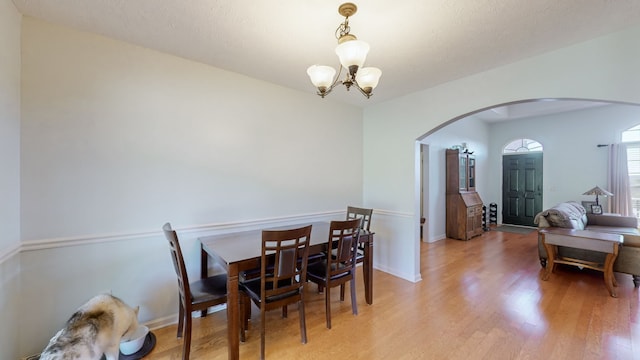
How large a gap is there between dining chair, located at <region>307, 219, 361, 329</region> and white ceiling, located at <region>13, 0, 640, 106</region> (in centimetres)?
161

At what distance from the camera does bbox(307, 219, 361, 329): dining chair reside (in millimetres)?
2320

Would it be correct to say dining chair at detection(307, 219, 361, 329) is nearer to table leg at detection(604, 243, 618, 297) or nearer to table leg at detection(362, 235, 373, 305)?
table leg at detection(362, 235, 373, 305)

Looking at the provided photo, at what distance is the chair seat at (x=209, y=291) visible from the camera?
1.92 meters

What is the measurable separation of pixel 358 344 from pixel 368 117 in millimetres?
3103

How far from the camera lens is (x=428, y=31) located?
6.42ft

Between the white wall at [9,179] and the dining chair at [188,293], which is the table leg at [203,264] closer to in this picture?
the dining chair at [188,293]

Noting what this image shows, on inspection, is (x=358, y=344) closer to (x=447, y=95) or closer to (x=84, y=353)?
(x=84, y=353)

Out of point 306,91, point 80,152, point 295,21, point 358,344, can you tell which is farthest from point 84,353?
point 306,91

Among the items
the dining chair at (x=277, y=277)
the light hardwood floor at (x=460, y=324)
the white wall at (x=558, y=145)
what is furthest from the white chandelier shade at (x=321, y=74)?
the white wall at (x=558, y=145)

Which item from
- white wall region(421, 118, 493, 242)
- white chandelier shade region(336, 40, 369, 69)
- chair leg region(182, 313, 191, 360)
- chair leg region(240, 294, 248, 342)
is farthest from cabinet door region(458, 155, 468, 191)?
chair leg region(182, 313, 191, 360)

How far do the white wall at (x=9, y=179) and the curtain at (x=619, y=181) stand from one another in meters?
9.05

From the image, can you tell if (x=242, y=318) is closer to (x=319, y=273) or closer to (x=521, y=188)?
(x=319, y=273)

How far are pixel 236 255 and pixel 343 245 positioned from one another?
0.99 metres

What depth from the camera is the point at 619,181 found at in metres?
5.30
